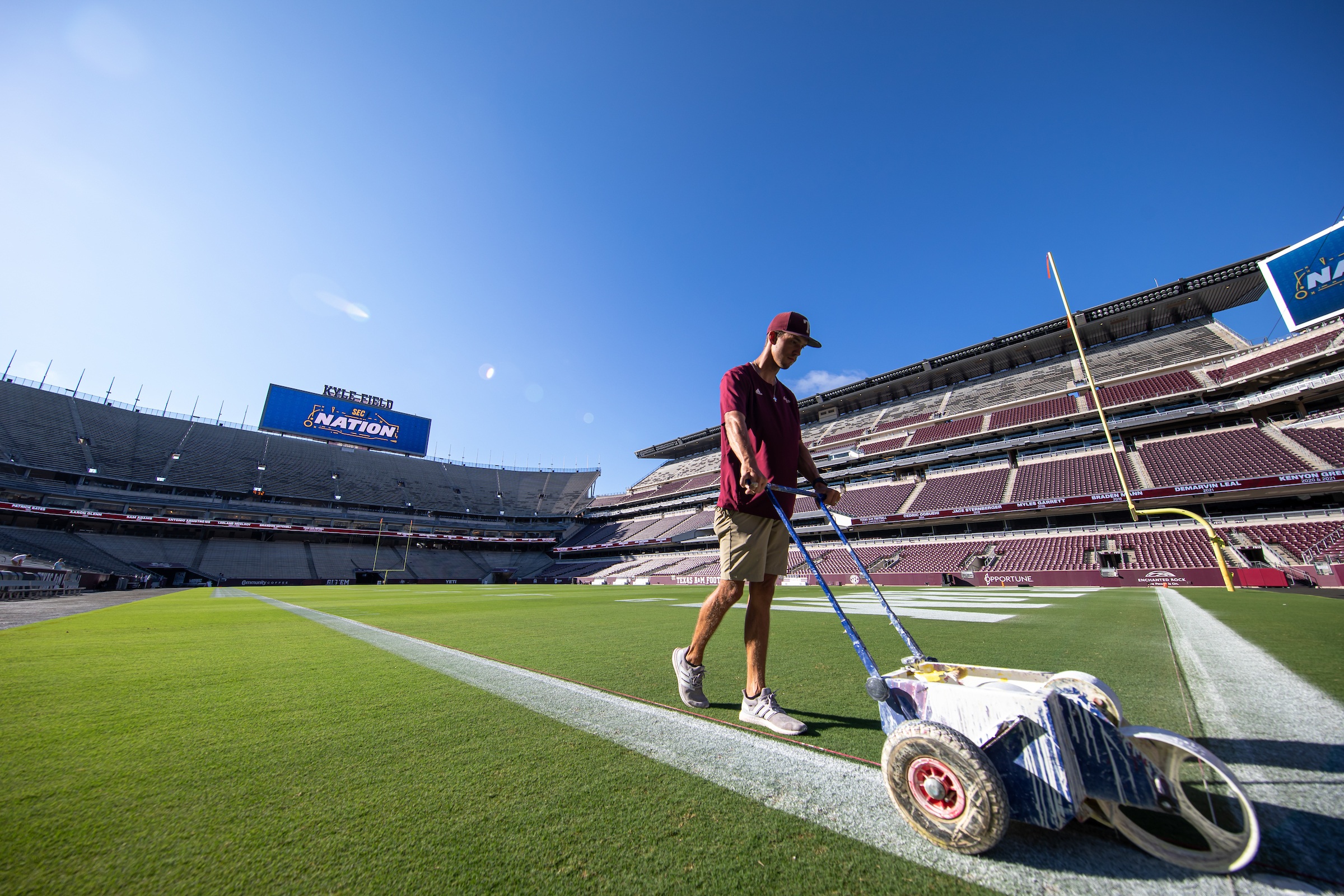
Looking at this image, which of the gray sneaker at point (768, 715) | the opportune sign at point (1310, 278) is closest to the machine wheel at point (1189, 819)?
the gray sneaker at point (768, 715)

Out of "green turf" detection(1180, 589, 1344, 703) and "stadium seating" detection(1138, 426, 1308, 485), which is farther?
"stadium seating" detection(1138, 426, 1308, 485)

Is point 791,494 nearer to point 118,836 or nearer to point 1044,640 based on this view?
point 118,836

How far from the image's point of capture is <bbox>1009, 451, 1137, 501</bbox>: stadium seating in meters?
22.5

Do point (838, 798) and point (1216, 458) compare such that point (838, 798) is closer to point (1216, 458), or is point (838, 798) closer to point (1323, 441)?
point (1216, 458)

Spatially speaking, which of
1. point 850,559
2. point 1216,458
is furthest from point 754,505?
point 1216,458

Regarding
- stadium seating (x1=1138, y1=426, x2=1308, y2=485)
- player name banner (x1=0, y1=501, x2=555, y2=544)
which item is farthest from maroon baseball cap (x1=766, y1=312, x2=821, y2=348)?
player name banner (x1=0, y1=501, x2=555, y2=544)

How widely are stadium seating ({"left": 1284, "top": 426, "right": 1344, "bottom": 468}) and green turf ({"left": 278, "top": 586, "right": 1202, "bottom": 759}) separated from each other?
719 inches

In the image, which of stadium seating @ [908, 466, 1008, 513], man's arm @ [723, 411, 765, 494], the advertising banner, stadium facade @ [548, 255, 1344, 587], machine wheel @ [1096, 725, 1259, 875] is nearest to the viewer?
machine wheel @ [1096, 725, 1259, 875]

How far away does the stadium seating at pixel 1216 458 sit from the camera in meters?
19.1

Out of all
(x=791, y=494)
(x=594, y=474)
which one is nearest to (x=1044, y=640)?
(x=791, y=494)

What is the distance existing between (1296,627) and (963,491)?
2435 centimetres

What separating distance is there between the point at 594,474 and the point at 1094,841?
6427cm

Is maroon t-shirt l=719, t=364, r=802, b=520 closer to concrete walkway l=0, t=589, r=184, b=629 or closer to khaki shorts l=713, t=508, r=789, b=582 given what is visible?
khaki shorts l=713, t=508, r=789, b=582

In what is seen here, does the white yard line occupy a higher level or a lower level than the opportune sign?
lower
